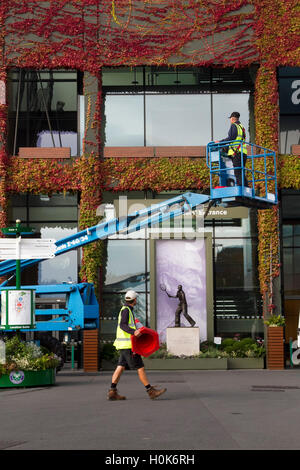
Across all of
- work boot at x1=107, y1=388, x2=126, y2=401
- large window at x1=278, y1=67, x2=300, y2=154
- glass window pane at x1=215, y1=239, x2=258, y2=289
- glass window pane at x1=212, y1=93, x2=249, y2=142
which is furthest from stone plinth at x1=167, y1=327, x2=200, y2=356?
work boot at x1=107, y1=388, x2=126, y2=401

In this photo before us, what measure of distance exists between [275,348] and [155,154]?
7635 mm

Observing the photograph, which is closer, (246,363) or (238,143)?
(238,143)

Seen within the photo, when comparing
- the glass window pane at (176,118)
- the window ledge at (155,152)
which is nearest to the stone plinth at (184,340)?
the window ledge at (155,152)

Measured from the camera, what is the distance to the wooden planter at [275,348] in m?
24.5

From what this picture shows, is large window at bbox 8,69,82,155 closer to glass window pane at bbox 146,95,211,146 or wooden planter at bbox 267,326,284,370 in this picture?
glass window pane at bbox 146,95,211,146

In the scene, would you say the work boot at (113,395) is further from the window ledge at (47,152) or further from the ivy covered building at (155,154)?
the window ledge at (47,152)

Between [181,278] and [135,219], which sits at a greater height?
[135,219]

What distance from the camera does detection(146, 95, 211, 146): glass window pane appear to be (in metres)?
27.3

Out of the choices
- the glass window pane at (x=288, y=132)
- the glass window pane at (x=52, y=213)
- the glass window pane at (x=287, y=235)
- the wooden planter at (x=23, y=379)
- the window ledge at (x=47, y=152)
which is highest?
the glass window pane at (x=288, y=132)

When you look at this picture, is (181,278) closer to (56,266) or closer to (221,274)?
(221,274)

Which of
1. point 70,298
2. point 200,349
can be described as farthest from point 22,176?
point 200,349

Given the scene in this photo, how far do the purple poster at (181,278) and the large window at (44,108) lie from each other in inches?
205

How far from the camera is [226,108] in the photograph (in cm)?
2744

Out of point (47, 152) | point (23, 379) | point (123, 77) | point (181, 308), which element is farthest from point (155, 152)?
point (23, 379)
